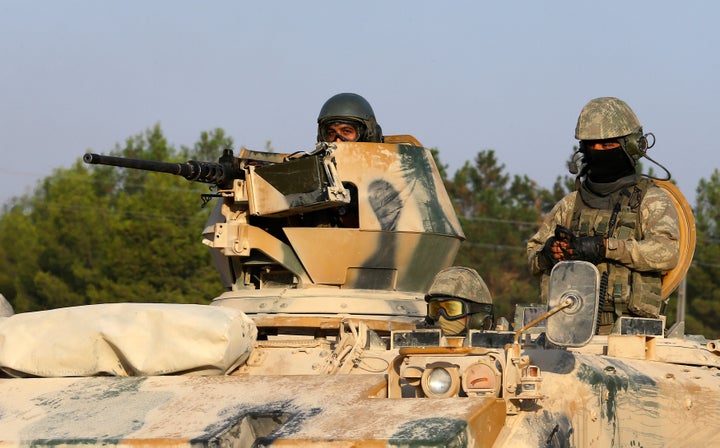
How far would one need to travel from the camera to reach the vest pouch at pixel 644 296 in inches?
365

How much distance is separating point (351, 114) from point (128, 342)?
443cm

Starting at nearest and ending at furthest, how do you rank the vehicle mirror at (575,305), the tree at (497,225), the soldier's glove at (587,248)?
the vehicle mirror at (575,305), the soldier's glove at (587,248), the tree at (497,225)

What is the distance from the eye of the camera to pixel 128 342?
7.50m

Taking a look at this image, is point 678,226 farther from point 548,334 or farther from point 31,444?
point 31,444

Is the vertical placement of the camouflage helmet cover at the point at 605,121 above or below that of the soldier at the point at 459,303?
above

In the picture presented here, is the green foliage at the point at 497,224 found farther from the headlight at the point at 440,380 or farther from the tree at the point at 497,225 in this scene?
the headlight at the point at 440,380

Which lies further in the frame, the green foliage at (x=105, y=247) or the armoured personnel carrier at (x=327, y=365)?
the green foliage at (x=105, y=247)

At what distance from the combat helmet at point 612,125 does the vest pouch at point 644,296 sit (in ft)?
3.03

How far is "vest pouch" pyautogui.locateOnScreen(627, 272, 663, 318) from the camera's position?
9273 mm

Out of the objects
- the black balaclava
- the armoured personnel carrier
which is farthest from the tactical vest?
the armoured personnel carrier

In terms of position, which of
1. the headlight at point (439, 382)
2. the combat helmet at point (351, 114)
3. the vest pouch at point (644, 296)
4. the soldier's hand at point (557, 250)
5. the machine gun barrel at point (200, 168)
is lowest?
the headlight at point (439, 382)

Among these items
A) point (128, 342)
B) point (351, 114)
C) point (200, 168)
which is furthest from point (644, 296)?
point (128, 342)

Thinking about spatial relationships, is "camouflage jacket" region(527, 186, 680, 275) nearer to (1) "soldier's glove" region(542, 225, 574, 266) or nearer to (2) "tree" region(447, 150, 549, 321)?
(1) "soldier's glove" region(542, 225, 574, 266)

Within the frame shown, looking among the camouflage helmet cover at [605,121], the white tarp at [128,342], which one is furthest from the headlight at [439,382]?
the camouflage helmet cover at [605,121]
